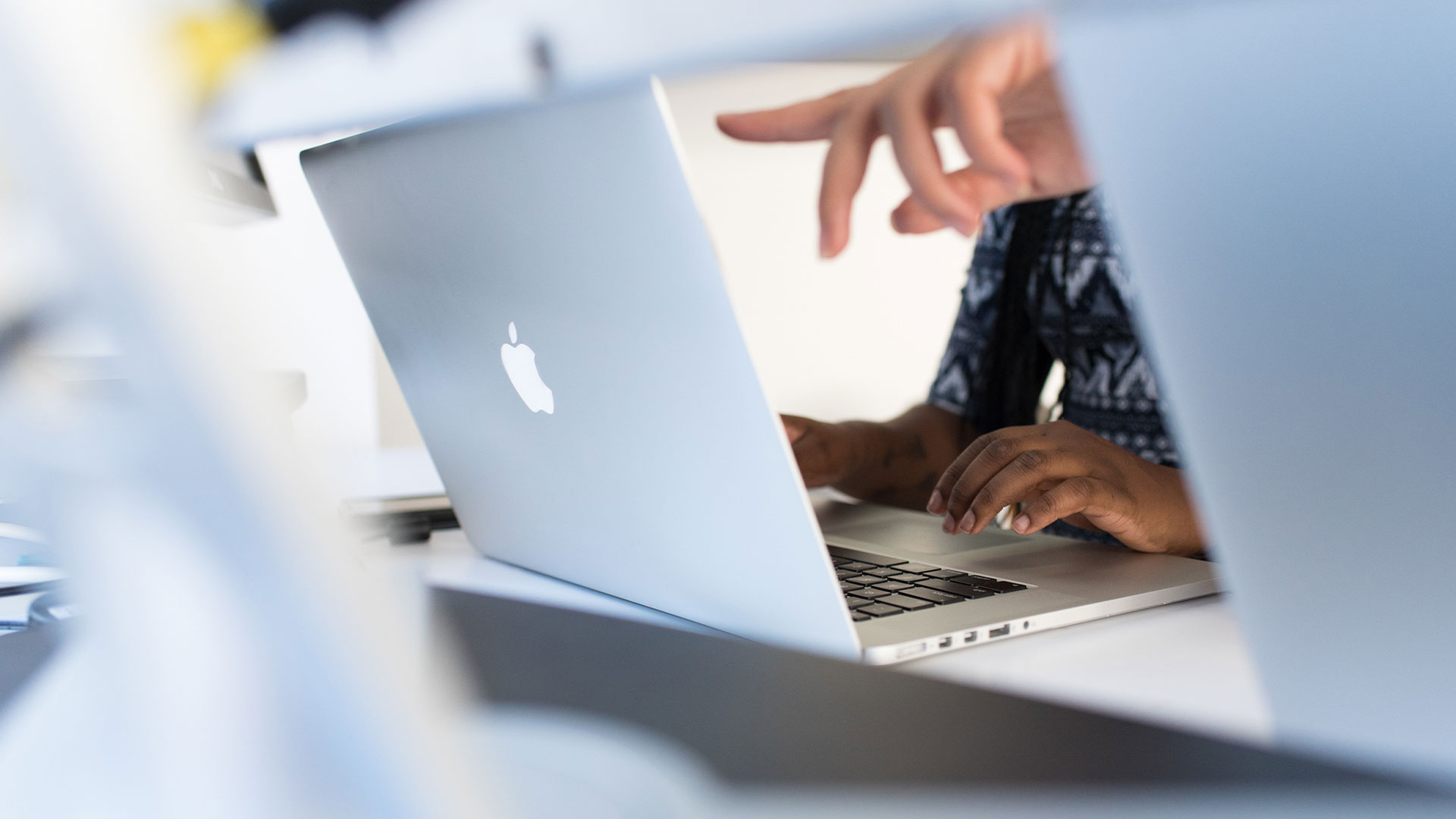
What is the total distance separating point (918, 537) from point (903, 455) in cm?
33

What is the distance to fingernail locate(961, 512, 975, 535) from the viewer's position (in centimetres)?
61

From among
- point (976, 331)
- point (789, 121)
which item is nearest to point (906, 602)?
point (789, 121)

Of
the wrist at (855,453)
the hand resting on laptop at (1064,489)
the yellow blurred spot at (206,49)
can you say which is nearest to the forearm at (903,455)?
the wrist at (855,453)

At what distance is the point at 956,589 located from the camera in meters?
0.57

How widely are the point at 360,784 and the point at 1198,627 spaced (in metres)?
0.46

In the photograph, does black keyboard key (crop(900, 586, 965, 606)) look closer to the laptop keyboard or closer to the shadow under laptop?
the laptop keyboard

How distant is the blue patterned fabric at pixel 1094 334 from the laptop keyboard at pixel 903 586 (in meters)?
0.48

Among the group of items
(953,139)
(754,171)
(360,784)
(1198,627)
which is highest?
(754,171)

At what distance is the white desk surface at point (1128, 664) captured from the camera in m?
0.40

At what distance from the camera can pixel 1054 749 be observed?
1.16 ft

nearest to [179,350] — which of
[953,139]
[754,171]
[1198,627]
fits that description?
[953,139]

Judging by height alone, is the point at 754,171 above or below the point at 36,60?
above

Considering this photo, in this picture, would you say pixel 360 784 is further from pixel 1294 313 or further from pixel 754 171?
pixel 754 171

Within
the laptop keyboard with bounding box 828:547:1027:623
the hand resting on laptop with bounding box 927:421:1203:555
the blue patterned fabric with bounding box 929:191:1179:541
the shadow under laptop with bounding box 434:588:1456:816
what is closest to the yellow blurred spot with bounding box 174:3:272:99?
the shadow under laptop with bounding box 434:588:1456:816
